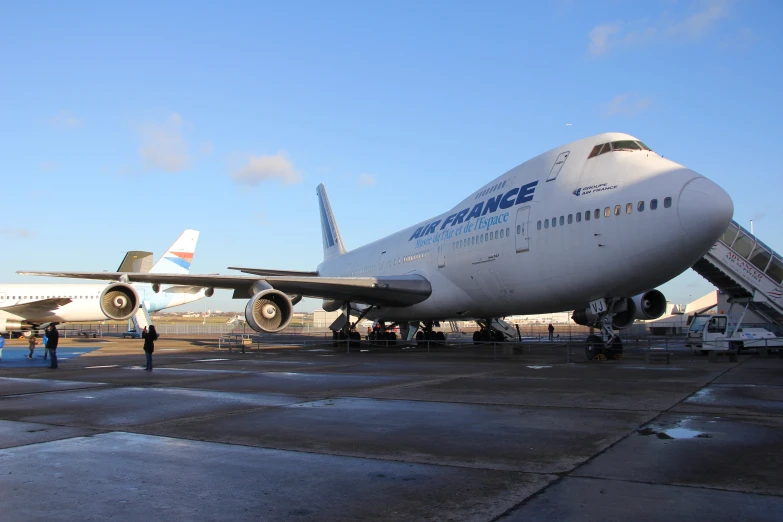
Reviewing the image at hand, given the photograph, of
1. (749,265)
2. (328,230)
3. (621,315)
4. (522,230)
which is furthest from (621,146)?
(328,230)

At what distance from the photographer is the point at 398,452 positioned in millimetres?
5398

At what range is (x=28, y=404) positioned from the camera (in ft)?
29.0

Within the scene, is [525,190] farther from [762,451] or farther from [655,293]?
[762,451]

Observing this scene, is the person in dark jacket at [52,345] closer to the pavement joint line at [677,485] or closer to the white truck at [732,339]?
the pavement joint line at [677,485]

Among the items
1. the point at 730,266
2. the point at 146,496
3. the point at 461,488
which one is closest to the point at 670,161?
the point at 730,266

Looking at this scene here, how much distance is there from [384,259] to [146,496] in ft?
75.5

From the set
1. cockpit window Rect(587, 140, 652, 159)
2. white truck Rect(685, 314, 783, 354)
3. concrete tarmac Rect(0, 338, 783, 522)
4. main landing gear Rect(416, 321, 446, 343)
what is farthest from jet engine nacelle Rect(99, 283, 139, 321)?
white truck Rect(685, 314, 783, 354)

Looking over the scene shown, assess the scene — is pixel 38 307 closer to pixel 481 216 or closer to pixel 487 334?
pixel 487 334

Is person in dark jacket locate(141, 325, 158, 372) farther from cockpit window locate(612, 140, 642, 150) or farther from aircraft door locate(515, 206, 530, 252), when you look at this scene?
cockpit window locate(612, 140, 642, 150)

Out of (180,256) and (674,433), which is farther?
(180,256)

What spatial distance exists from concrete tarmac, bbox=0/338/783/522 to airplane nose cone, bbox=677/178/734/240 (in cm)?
355

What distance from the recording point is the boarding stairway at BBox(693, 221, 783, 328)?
22031 mm

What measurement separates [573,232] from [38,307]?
3963 cm

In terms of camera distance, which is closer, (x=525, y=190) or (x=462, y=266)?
(x=525, y=190)
